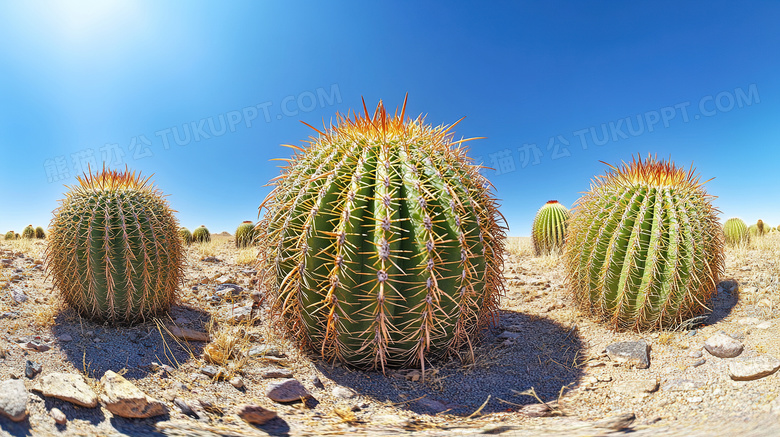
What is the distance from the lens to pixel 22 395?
2633 mm

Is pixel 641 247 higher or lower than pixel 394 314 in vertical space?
higher

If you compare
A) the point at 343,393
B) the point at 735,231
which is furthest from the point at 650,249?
the point at 735,231

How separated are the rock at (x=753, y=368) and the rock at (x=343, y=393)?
9.57 feet

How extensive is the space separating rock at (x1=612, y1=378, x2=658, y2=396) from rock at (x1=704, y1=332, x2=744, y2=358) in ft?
2.44

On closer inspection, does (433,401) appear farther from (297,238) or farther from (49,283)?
(49,283)

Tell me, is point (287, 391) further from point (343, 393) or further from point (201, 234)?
point (201, 234)

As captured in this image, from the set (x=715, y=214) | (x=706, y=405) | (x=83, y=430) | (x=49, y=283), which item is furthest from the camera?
(x=49, y=283)

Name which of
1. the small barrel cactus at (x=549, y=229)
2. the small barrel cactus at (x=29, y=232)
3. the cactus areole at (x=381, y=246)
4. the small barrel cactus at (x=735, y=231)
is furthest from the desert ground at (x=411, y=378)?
the small barrel cactus at (x=29, y=232)

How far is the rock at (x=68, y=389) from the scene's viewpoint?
9.04 ft

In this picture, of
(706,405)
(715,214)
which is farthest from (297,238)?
(715,214)

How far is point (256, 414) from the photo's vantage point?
2830 millimetres

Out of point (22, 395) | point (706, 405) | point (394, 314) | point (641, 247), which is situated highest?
point (641, 247)

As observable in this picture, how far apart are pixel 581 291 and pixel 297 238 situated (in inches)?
131

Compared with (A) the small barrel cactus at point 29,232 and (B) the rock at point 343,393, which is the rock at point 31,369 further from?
(A) the small barrel cactus at point 29,232
